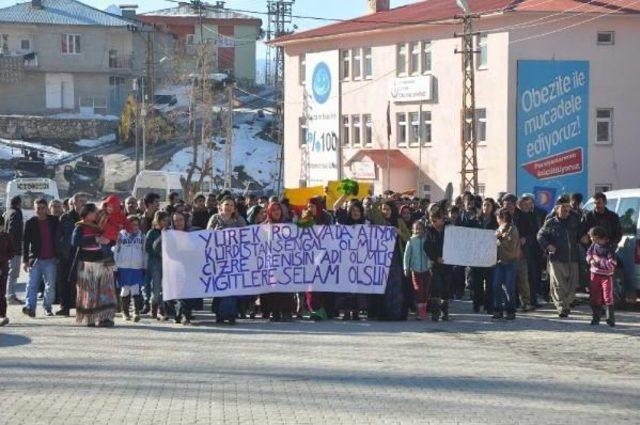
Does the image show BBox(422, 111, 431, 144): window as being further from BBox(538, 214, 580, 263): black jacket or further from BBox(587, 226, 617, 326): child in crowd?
BBox(587, 226, 617, 326): child in crowd

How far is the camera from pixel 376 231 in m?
22.5

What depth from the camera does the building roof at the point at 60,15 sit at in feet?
343

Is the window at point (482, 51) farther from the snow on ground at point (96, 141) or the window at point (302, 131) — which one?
the snow on ground at point (96, 141)

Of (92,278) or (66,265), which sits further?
(66,265)

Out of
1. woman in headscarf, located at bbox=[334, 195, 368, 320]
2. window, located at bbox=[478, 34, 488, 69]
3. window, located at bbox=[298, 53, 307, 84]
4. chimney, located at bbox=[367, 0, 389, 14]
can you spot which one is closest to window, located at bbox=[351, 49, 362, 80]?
window, located at bbox=[298, 53, 307, 84]

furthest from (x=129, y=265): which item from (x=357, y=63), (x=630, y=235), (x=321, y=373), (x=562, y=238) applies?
(x=357, y=63)

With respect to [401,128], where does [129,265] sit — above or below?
below

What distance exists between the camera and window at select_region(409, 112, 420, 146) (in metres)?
66.1

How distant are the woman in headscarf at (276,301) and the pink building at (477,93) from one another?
31.6m

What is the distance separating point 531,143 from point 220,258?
125ft

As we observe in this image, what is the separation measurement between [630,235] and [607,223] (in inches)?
45.0

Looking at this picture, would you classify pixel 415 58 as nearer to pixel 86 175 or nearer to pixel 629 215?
pixel 86 175

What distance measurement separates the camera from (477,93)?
61594 millimetres

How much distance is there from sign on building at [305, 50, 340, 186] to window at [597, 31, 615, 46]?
1472 centimetres
